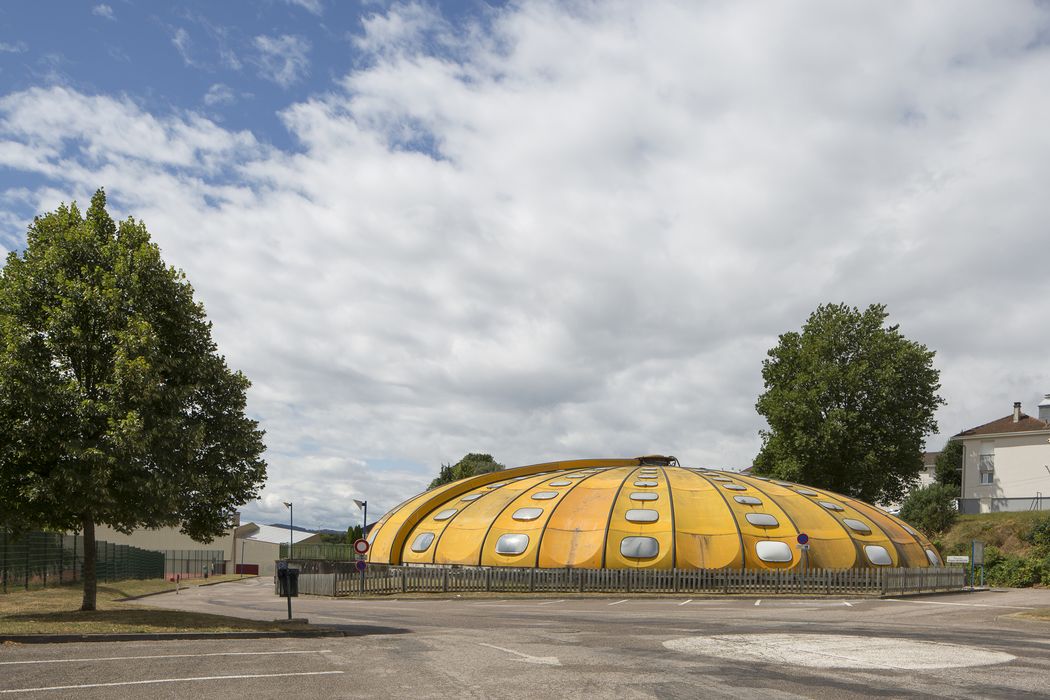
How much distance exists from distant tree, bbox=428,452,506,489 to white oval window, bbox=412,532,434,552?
197ft

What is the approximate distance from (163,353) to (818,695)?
16.7 meters

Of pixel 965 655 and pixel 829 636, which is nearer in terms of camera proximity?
pixel 965 655

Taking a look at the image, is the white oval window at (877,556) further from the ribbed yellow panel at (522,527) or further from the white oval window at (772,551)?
the ribbed yellow panel at (522,527)

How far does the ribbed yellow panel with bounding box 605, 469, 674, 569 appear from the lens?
3691 cm

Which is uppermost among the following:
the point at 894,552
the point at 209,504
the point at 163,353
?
the point at 163,353

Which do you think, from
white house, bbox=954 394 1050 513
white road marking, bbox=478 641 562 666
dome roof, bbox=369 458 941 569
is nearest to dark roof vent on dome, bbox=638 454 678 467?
dome roof, bbox=369 458 941 569

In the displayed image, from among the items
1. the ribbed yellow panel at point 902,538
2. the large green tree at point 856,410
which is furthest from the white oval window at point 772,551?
the large green tree at point 856,410

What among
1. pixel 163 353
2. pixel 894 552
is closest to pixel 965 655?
pixel 163 353

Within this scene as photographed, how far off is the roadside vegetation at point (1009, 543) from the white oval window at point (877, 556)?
11954mm

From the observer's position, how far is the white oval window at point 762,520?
3878 centimetres

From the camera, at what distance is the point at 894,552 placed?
40094 millimetres

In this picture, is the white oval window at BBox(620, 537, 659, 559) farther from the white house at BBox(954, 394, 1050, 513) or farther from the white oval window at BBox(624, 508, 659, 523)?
A: the white house at BBox(954, 394, 1050, 513)

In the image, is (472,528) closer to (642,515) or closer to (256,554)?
(642,515)

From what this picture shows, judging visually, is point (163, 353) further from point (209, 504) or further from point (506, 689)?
point (506, 689)
